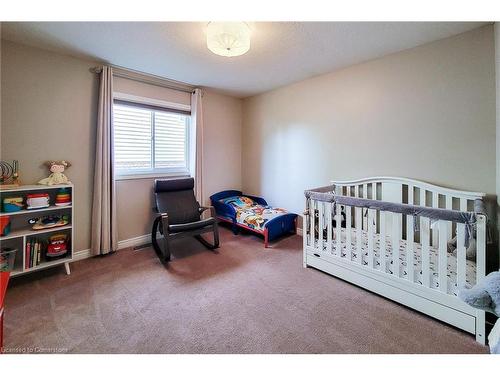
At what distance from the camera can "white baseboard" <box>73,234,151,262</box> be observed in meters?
2.62

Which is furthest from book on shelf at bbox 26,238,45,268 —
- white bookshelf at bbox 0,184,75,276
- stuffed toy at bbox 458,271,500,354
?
stuffed toy at bbox 458,271,500,354

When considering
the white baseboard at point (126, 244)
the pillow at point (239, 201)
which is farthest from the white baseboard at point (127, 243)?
the pillow at point (239, 201)

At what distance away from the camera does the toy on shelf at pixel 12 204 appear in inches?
77.1

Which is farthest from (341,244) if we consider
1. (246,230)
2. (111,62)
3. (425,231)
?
(111,62)

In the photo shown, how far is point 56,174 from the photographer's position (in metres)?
2.36

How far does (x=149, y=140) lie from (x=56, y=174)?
122 centimetres

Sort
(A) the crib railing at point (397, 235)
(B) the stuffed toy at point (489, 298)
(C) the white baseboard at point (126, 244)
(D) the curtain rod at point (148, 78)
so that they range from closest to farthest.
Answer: (B) the stuffed toy at point (489, 298), (A) the crib railing at point (397, 235), (C) the white baseboard at point (126, 244), (D) the curtain rod at point (148, 78)

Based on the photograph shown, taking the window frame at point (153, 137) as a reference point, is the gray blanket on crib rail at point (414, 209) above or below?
below

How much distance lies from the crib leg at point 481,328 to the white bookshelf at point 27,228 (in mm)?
3397

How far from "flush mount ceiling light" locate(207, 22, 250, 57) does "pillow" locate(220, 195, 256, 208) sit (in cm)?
229

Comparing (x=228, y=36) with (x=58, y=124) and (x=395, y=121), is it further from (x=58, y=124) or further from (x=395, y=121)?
(x=58, y=124)

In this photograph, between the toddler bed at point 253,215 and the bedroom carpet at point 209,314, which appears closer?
the bedroom carpet at point 209,314

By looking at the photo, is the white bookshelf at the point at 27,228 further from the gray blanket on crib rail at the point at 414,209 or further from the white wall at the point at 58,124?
the gray blanket on crib rail at the point at 414,209

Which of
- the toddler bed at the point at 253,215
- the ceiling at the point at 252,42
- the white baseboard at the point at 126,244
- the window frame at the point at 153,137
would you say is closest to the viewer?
the ceiling at the point at 252,42
